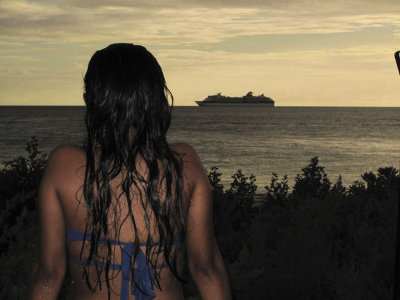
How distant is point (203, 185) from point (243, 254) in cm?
152

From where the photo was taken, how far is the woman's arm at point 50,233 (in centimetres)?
202

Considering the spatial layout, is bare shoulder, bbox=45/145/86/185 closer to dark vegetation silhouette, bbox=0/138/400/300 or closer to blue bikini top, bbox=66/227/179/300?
blue bikini top, bbox=66/227/179/300

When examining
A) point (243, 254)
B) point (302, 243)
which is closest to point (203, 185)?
point (243, 254)

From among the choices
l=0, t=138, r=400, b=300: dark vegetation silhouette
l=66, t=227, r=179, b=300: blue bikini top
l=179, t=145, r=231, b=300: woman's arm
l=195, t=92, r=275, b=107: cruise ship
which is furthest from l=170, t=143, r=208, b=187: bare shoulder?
l=195, t=92, r=275, b=107: cruise ship

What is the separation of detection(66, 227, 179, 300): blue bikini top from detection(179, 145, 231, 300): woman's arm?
0.28 ft

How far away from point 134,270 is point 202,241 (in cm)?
27

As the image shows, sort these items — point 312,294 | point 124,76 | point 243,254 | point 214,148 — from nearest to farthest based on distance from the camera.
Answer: point 124,76 → point 243,254 → point 312,294 → point 214,148

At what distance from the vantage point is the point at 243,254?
3.53m

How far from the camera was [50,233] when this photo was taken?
2.03 meters

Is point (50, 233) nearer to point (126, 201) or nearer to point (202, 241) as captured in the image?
point (126, 201)

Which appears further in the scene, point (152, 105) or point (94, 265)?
point (94, 265)

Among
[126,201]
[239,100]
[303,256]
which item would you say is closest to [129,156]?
[126,201]

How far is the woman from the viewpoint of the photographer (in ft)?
6.49

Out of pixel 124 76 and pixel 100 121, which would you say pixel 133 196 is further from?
pixel 124 76
